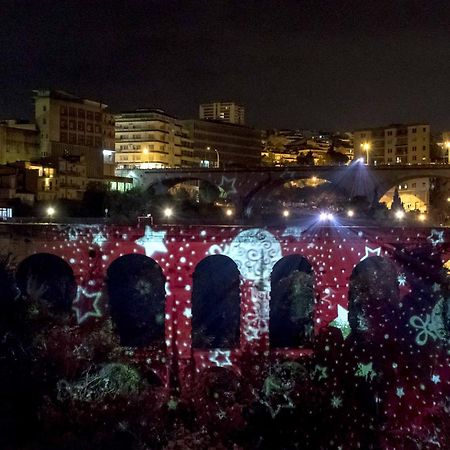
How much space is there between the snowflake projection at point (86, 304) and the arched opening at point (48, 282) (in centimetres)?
49

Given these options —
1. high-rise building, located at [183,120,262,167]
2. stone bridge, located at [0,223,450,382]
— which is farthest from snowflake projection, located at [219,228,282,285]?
high-rise building, located at [183,120,262,167]

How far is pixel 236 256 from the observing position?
20703mm

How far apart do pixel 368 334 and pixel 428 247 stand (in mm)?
3135

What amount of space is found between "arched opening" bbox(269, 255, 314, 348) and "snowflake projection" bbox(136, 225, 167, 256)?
5.20 m

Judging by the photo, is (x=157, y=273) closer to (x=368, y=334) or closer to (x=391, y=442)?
(x=368, y=334)

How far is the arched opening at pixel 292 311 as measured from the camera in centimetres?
2284

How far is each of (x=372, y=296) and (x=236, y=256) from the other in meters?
4.80

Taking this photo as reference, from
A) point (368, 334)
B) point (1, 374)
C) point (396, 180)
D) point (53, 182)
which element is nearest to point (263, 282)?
point (368, 334)

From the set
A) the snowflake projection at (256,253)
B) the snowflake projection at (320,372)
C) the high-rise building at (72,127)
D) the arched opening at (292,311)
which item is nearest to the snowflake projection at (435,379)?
the snowflake projection at (320,372)

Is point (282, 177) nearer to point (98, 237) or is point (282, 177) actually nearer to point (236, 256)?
point (236, 256)

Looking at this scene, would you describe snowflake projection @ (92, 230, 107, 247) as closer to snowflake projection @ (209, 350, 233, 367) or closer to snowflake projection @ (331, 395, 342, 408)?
snowflake projection @ (209, 350, 233, 367)

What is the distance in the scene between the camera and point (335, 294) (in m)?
20.7

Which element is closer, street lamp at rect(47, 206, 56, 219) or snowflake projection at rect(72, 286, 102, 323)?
snowflake projection at rect(72, 286, 102, 323)

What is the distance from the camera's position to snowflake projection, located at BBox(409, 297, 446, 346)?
1991 centimetres
